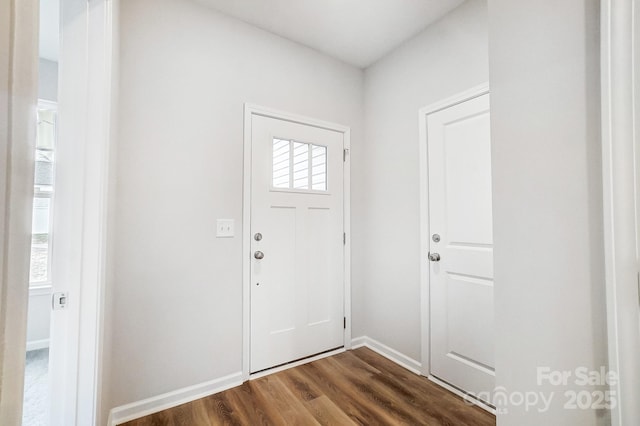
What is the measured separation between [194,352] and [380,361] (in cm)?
146

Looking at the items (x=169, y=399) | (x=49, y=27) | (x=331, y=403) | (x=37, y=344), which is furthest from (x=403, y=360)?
(x=49, y=27)

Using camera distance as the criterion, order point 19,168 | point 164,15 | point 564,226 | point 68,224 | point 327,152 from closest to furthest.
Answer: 1. point 19,168
2. point 564,226
3. point 68,224
4. point 164,15
5. point 327,152

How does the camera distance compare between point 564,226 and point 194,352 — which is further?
point 194,352

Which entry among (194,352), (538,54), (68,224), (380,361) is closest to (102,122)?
(68,224)

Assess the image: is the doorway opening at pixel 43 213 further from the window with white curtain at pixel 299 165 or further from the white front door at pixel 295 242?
the window with white curtain at pixel 299 165

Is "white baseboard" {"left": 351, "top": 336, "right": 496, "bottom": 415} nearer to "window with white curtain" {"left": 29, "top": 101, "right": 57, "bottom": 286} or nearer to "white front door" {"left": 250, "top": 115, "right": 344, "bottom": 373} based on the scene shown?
"white front door" {"left": 250, "top": 115, "right": 344, "bottom": 373}

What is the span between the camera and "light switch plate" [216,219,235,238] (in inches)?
75.3

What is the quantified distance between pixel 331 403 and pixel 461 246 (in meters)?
1.35

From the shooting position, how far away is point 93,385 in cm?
112

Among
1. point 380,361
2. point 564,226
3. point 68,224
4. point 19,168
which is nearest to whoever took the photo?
point 19,168

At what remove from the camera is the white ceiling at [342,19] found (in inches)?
74.1

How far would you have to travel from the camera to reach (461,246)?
1869mm

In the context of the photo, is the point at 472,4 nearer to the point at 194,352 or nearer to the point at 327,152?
the point at 327,152

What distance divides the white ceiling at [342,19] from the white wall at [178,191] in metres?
0.15
